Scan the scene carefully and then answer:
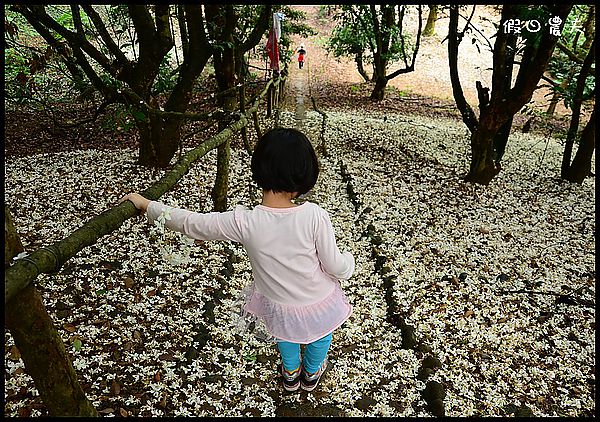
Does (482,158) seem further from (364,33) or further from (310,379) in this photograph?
(364,33)

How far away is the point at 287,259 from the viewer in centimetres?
170

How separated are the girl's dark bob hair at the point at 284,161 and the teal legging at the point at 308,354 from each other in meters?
0.75

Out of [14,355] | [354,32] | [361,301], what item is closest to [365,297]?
[361,301]

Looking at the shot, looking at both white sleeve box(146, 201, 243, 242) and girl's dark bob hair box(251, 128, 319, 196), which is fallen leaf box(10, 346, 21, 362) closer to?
white sleeve box(146, 201, 243, 242)

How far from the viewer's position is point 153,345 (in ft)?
7.48

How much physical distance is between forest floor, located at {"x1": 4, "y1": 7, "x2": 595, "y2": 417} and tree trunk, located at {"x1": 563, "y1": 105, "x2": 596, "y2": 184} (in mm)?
220

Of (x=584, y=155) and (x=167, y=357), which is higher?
(x=584, y=155)

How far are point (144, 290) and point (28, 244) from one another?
3.47ft

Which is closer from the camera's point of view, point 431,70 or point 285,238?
point 285,238

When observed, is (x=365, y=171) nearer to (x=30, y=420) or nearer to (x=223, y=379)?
(x=223, y=379)

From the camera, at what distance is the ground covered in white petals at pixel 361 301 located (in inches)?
82.7

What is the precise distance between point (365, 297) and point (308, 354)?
3.05ft

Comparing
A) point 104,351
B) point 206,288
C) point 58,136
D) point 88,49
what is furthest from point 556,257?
point 58,136

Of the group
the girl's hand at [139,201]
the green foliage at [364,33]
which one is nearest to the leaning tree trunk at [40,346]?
the girl's hand at [139,201]
